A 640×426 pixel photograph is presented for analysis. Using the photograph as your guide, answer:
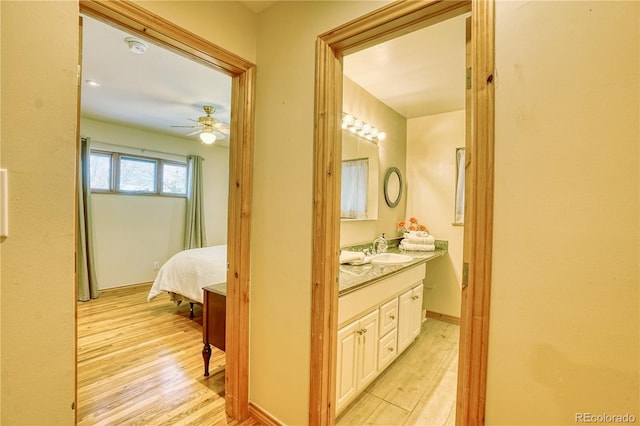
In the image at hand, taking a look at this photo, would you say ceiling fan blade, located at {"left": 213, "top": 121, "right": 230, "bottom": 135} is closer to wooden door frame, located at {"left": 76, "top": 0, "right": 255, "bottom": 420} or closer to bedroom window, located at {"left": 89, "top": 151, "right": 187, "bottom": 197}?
bedroom window, located at {"left": 89, "top": 151, "right": 187, "bottom": 197}

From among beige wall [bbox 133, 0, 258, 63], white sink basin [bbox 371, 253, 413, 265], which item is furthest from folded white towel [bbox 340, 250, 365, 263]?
beige wall [bbox 133, 0, 258, 63]

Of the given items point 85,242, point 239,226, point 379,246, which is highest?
point 239,226

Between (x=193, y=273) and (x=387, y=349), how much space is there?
6.96 ft

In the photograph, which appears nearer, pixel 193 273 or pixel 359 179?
pixel 359 179

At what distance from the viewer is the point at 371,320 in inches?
75.4

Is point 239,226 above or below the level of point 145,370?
above

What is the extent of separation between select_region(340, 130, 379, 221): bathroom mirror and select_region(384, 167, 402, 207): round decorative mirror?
24 centimetres

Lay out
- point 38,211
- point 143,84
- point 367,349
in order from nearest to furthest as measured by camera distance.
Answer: point 38,211
point 367,349
point 143,84

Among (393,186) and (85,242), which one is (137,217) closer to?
(85,242)

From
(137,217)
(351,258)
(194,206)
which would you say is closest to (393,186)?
(351,258)

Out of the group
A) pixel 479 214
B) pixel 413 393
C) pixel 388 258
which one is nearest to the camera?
pixel 479 214

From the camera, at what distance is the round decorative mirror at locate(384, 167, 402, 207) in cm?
329

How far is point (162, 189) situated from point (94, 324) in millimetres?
2349

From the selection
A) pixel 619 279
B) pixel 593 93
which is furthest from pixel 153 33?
pixel 619 279
